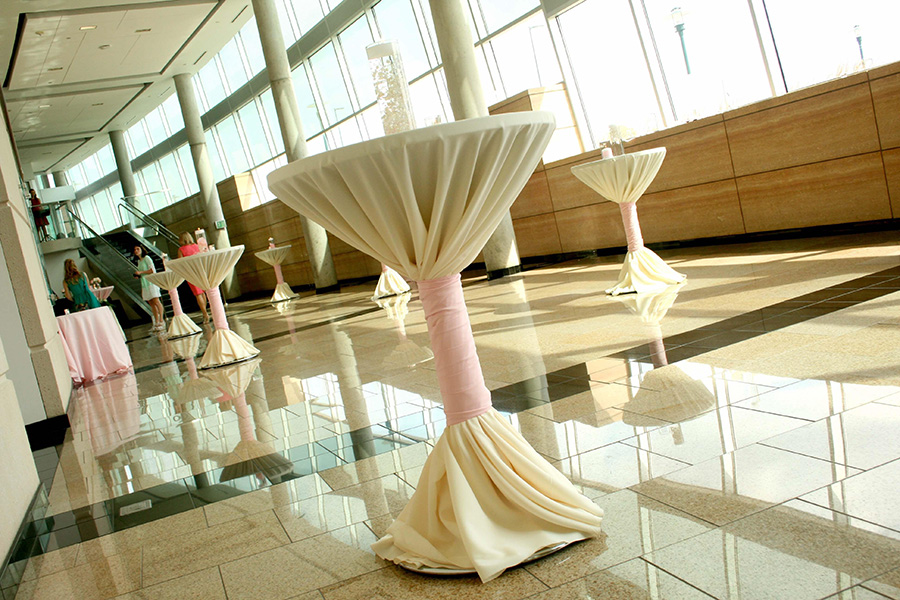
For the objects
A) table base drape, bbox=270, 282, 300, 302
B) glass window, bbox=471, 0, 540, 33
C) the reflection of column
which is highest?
the reflection of column

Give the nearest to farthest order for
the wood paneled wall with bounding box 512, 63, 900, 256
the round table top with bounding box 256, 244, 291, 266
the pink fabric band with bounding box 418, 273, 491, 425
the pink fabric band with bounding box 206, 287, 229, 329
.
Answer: the pink fabric band with bounding box 418, 273, 491, 425
the wood paneled wall with bounding box 512, 63, 900, 256
the pink fabric band with bounding box 206, 287, 229, 329
the round table top with bounding box 256, 244, 291, 266

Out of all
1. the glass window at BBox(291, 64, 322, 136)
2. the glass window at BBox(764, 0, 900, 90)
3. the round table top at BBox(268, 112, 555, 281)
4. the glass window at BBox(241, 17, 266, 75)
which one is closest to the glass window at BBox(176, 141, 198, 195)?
the glass window at BBox(241, 17, 266, 75)

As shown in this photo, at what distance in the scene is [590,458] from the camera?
255cm

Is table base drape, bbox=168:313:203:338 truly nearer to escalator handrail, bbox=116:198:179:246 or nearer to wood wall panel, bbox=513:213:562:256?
wood wall panel, bbox=513:213:562:256

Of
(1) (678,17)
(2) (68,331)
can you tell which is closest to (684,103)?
(1) (678,17)

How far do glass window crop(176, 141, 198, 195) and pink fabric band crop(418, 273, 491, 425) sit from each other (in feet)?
78.8

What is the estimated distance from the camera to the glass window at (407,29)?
13102 mm

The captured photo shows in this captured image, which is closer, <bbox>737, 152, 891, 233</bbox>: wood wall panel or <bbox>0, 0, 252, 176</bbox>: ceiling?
<bbox>737, 152, 891, 233</bbox>: wood wall panel

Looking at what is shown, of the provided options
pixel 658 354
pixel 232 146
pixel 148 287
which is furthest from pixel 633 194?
pixel 232 146

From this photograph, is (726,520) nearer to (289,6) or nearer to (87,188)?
(289,6)

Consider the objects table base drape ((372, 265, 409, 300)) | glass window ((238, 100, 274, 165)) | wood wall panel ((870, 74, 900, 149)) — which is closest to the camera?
wood wall panel ((870, 74, 900, 149))

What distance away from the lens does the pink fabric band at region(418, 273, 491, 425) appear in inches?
81.8

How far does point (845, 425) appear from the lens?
7.67 feet

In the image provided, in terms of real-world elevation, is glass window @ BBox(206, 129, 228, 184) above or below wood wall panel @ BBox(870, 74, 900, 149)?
above
